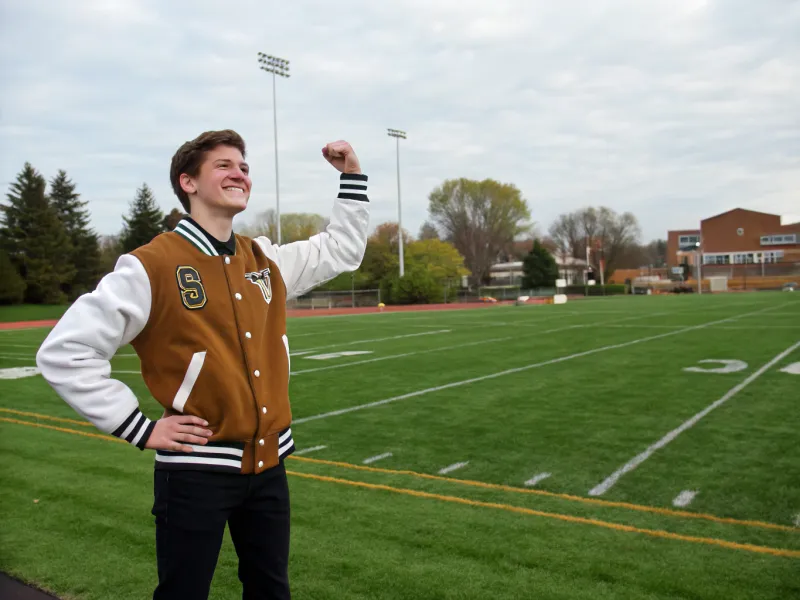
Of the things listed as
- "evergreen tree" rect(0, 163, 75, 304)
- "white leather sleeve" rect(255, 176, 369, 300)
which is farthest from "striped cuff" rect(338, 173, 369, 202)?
"evergreen tree" rect(0, 163, 75, 304)

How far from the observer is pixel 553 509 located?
4816 mm

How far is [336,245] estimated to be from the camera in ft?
8.38

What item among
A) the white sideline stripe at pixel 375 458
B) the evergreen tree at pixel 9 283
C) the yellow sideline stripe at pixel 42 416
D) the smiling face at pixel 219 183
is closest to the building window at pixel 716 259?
the evergreen tree at pixel 9 283

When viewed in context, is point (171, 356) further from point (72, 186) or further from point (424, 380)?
point (72, 186)

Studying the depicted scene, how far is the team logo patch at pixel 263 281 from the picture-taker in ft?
7.22

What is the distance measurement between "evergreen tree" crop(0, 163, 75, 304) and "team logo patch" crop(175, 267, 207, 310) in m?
44.9

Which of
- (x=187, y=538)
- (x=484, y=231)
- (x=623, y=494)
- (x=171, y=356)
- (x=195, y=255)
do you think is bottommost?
(x=623, y=494)

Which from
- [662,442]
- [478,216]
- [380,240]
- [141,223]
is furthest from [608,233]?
[662,442]

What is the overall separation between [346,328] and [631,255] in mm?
74366

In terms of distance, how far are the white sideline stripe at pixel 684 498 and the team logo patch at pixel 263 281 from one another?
149 inches

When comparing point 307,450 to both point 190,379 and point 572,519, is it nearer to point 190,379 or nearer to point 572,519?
point 572,519

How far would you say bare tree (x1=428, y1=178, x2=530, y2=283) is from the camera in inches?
2650

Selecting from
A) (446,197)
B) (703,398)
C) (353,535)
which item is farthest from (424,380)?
(446,197)

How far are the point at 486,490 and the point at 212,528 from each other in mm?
3561
